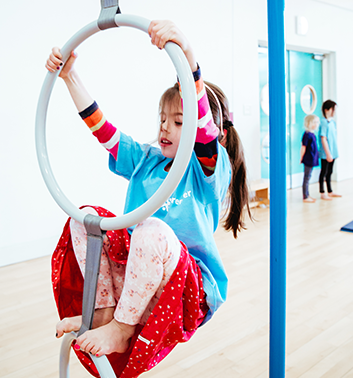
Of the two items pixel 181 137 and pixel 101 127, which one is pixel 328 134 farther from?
pixel 181 137

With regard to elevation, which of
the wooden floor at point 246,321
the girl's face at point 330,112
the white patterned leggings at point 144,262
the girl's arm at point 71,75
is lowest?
the wooden floor at point 246,321

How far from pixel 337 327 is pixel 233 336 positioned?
446 mm

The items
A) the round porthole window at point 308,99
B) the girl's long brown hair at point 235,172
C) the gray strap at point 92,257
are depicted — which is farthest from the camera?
the round porthole window at point 308,99

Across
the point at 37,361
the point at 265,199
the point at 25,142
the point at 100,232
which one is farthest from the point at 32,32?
the point at 265,199

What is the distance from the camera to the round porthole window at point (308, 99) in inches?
186

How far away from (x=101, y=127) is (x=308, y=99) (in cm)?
437

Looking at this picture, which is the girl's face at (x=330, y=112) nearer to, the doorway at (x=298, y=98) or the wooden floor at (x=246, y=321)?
the doorway at (x=298, y=98)

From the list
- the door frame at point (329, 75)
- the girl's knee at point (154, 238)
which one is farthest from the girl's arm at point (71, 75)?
the door frame at point (329, 75)

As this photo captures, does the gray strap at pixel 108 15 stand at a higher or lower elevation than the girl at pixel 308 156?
higher

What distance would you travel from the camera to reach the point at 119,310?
0.81 metres

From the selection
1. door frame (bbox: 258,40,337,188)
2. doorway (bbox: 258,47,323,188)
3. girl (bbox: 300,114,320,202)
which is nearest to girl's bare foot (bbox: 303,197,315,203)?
girl (bbox: 300,114,320,202)

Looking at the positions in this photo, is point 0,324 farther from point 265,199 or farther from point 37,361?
point 265,199

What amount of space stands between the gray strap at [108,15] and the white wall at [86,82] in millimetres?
1811

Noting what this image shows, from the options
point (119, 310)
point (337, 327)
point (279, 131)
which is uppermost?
point (279, 131)
